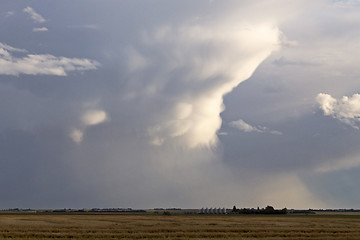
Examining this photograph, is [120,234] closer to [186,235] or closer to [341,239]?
[186,235]

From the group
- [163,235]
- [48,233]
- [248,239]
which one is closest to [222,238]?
[248,239]

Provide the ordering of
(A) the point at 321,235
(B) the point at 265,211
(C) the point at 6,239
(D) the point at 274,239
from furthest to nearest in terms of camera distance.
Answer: (B) the point at 265,211 → (A) the point at 321,235 → (D) the point at 274,239 → (C) the point at 6,239

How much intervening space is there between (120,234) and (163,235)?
16.3ft

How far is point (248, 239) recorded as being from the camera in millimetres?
44188

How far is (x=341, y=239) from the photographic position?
151ft

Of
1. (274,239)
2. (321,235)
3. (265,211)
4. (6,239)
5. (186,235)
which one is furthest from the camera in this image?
(265,211)

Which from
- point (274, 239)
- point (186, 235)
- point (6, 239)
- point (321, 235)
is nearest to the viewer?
point (6, 239)

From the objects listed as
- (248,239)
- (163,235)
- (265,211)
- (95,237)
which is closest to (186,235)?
(163,235)

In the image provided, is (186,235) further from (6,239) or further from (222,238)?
(6,239)

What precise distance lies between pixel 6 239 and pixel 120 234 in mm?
12189

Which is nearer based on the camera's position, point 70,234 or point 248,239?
point 248,239

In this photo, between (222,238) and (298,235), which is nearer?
(222,238)

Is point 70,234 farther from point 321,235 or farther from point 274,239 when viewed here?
point 321,235

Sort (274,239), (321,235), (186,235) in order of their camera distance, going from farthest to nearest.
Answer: (321,235), (186,235), (274,239)
